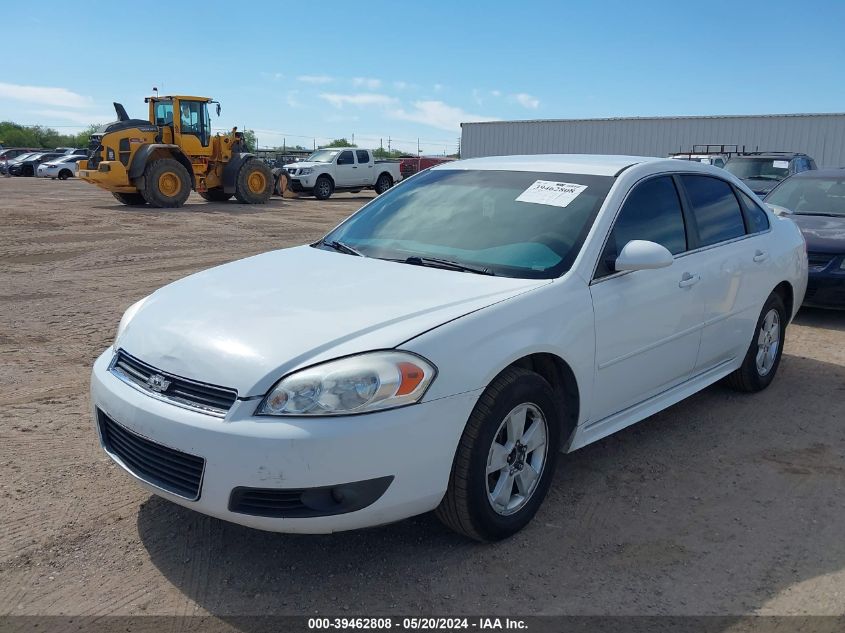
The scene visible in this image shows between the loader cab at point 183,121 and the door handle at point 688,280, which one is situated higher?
the loader cab at point 183,121

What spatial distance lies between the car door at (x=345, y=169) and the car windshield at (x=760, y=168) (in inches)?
611

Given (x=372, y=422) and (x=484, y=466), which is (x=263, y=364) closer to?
(x=372, y=422)

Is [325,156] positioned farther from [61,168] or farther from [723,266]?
[723,266]

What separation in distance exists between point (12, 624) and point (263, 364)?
1.22m

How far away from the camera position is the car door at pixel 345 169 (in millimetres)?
27312

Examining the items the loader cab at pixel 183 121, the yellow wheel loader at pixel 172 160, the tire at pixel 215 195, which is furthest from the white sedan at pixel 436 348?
the tire at pixel 215 195

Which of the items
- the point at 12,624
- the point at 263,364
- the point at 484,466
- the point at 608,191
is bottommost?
the point at 12,624

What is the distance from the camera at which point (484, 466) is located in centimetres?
299

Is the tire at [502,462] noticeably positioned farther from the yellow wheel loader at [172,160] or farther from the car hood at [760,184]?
the yellow wheel loader at [172,160]

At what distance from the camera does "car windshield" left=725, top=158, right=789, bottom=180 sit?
1412cm

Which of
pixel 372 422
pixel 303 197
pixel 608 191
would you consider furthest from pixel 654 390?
pixel 303 197

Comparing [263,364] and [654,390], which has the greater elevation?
[263,364]

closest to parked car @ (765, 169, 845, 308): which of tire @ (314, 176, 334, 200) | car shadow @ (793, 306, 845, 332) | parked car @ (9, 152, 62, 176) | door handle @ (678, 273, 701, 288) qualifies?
car shadow @ (793, 306, 845, 332)

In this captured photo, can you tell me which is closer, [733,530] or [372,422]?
[372,422]
